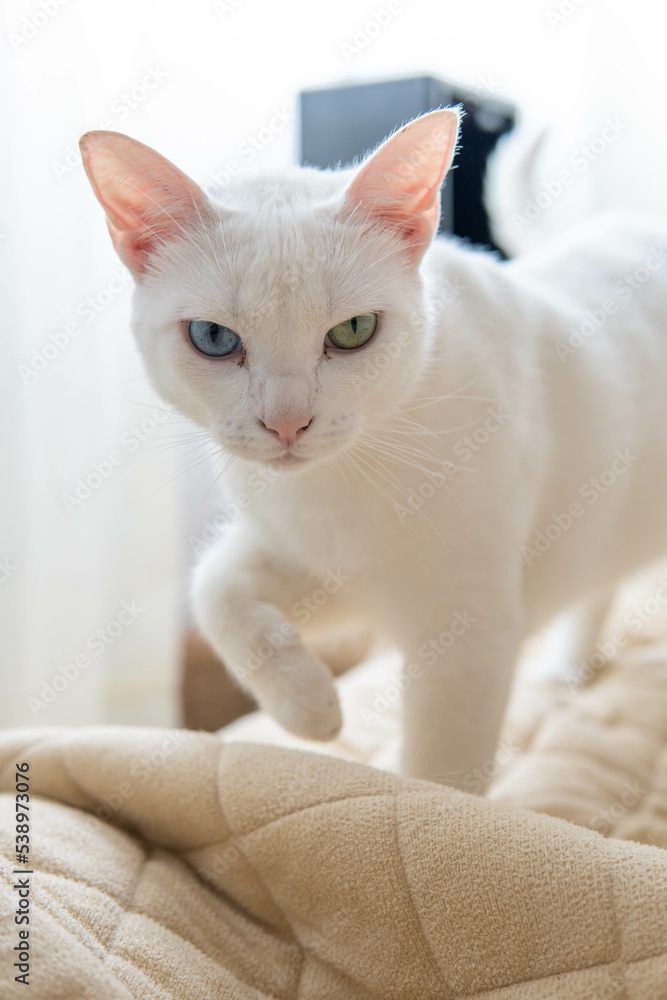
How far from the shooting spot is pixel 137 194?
88cm

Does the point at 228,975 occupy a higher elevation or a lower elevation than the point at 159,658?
higher

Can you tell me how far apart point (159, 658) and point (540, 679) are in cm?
82

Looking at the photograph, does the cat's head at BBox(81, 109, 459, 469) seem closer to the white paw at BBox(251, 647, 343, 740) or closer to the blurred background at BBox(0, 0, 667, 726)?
the white paw at BBox(251, 647, 343, 740)

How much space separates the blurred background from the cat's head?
1.26ft

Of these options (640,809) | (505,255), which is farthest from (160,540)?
(640,809)

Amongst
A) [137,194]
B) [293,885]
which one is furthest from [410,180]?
[293,885]

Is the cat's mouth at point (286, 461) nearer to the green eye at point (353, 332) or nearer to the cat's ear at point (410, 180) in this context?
the green eye at point (353, 332)

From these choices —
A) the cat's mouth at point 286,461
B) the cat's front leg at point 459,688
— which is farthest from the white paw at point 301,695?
the cat's mouth at point 286,461

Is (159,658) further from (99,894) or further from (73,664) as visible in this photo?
(99,894)

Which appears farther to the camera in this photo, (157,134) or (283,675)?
(157,134)

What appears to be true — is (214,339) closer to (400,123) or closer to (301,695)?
(301,695)

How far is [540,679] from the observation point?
1574 millimetres

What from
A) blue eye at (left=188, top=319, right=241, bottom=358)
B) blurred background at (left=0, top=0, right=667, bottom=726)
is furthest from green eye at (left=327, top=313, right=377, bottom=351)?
blurred background at (left=0, top=0, right=667, bottom=726)

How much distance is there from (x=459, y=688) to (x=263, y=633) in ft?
0.82
